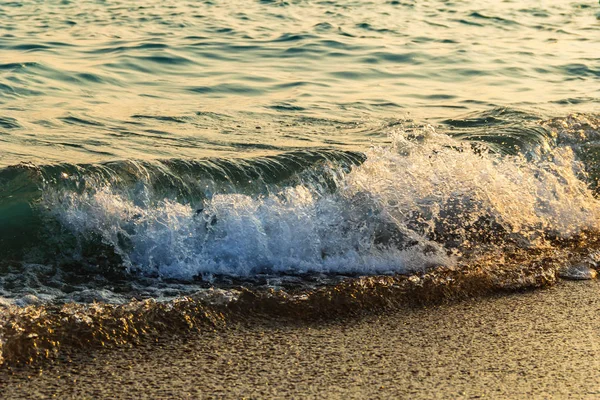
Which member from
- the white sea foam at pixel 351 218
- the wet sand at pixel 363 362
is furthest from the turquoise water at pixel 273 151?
the wet sand at pixel 363 362

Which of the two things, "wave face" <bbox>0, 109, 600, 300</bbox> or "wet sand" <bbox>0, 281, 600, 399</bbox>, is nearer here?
"wet sand" <bbox>0, 281, 600, 399</bbox>

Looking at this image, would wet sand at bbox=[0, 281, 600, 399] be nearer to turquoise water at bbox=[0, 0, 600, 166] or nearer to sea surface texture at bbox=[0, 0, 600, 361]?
sea surface texture at bbox=[0, 0, 600, 361]

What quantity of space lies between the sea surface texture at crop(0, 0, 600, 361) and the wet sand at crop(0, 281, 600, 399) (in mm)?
381

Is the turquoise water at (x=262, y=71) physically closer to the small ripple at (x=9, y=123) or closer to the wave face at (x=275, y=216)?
the small ripple at (x=9, y=123)

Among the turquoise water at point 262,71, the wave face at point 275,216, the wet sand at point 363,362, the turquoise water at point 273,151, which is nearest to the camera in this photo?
the wet sand at point 363,362

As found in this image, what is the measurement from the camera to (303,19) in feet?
42.4

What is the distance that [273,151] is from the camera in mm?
6566

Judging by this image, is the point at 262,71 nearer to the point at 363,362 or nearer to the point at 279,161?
the point at 279,161

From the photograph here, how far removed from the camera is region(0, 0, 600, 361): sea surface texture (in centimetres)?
487

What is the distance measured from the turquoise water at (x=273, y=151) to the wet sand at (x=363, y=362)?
0.57 metres

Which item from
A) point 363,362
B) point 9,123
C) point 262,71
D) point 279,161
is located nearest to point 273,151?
point 279,161

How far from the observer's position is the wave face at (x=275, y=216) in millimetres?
4812

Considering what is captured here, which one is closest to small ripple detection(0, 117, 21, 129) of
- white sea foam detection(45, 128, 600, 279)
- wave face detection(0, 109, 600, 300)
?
wave face detection(0, 109, 600, 300)

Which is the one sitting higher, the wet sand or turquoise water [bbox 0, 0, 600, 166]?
the wet sand
